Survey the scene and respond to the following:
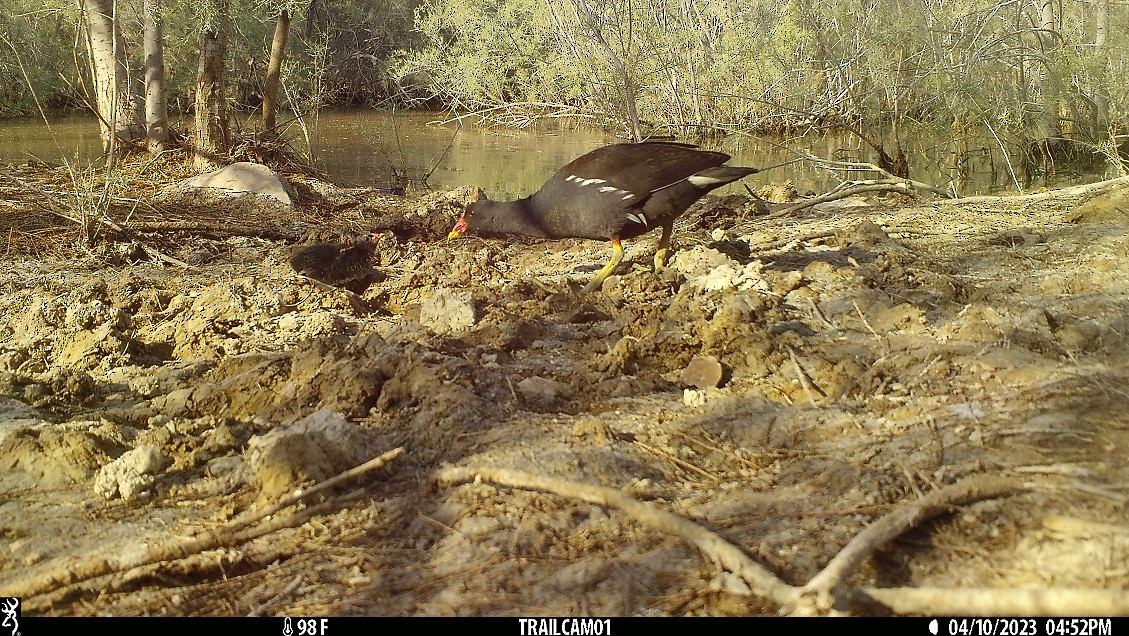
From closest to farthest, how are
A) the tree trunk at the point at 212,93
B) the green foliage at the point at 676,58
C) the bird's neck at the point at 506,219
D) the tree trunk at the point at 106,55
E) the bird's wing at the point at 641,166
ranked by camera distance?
the bird's wing at the point at 641,166, the bird's neck at the point at 506,219, the green foliage at the point at 676,58, the tree trunk at the point at 212,93, the tree trunk at the point at 106,55

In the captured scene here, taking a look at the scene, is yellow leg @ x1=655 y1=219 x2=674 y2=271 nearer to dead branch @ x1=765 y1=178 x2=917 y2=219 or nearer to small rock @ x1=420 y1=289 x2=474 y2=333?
small rock @ x1=420 y1=289 x2=474 y2=333

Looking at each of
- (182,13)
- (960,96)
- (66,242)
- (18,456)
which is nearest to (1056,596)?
(18,456)

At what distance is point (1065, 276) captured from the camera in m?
4.68

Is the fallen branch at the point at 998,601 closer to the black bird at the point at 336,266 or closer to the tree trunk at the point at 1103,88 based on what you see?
the black bird at the point at 336,266

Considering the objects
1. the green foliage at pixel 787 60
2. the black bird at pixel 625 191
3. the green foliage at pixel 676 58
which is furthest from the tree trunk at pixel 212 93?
the black bird at pixel 625 191

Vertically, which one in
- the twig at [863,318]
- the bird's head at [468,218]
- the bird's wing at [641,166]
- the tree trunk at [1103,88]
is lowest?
the twig at [863,318]

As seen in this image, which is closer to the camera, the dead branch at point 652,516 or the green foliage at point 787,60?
the dead branch at point 652,516

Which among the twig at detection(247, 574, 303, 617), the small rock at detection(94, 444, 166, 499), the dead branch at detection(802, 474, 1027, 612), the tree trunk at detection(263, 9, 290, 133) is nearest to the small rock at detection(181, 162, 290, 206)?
the tree trunk at detection(263, 9, 290, 133)

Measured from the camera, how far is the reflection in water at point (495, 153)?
9664mm

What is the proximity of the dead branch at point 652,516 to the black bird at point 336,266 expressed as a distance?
9.01 ft

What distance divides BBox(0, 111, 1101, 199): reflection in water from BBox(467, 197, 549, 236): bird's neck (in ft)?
10.3

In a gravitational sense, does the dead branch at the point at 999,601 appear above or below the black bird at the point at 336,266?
below

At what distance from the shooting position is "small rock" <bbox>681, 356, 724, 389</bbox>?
3537 mm

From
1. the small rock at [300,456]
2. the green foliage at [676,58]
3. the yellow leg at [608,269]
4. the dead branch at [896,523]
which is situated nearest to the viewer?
the dead branch at [896,523]
